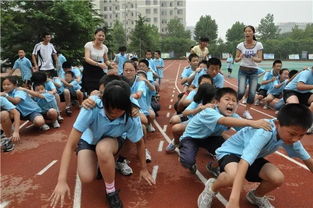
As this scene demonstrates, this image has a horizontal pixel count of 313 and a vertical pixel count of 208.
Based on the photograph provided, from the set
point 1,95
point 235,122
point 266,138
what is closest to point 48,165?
point 1,95

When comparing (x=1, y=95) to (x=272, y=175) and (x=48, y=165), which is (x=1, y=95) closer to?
(x=48, y=165)

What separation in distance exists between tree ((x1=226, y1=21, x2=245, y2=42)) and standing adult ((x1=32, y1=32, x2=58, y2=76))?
6246 centimetres

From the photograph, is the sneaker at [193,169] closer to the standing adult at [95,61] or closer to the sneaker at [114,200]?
the sneaker at [114,200]

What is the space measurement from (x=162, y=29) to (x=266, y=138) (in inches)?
3414

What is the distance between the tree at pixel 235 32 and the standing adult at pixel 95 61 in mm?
63662

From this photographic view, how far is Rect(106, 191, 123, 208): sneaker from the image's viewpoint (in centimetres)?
288

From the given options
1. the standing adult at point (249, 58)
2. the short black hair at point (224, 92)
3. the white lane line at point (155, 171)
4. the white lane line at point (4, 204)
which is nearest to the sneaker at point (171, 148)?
the white lane line at point (155, 171)

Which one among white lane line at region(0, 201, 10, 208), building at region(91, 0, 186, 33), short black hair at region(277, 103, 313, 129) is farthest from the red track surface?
building at region(91, 0, 186, 33)

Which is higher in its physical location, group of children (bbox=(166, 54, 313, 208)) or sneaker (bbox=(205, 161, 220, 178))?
group of children (bbox=(166, 54, 313, 208))

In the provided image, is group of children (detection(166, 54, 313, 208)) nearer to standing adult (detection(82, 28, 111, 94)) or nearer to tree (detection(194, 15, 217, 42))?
standing adult (detection(82, 28, 111, 94))

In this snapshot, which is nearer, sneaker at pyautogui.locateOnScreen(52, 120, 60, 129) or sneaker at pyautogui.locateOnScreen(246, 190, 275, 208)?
sneaker at pyautogui.locateOnScreen(246, 190, 275, 208)

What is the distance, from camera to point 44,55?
738 cm

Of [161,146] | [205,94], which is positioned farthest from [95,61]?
[205,94]

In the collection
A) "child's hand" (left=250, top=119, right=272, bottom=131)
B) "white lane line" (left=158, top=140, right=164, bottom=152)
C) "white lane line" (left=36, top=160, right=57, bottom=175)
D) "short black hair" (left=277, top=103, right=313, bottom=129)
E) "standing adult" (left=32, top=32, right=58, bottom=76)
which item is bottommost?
"white lane line" (left=36, top=160, right=57, bottom=175)
